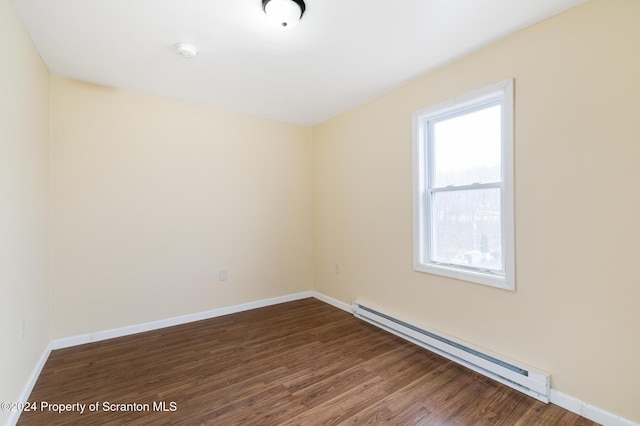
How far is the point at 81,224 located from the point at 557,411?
4079mm

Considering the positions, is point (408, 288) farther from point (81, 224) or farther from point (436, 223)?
point (81, 224)

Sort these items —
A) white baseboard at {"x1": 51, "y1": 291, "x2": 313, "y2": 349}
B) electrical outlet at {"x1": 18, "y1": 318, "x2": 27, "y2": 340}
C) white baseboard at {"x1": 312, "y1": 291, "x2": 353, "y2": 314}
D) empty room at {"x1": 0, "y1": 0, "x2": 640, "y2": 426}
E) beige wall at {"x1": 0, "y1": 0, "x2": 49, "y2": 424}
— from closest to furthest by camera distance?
beige wall at {"x1": 0, "y1": 0, "x2": 49, "y2": 424} < empty room at {"x1": 0, "y1": 0, "x2": 640, "y2": 426} < electrical outlet at {"x1": 18, "y1": 318, "x2": 27, "y2": 340} < white baseboard at {"x1": 51, "y1": 291, "x2": 313, "y2": 349} < white baseboard at {"x1": 312, "y1": 291, "x2": 353, "y2": 314}

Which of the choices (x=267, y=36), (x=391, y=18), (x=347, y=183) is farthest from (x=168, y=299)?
(x=391, y=18)

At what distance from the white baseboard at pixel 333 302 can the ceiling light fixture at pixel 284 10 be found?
3.08 m

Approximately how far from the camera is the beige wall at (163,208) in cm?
270

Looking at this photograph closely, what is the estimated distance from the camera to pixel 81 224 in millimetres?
2734

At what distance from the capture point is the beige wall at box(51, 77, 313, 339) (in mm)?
2699

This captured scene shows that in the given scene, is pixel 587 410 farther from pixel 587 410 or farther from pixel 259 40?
pixel 259 40

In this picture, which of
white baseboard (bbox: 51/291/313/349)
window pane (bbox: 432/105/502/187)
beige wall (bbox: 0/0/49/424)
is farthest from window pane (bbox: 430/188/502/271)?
beige wall (bbox: 0/0/49/424)

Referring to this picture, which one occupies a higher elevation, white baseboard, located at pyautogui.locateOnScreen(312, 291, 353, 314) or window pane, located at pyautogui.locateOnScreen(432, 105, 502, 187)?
window pane, located at pyautogui.locateOnScreen(432, 105, 502, 187)

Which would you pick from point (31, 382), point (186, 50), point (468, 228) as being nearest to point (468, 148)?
point (468, 228)

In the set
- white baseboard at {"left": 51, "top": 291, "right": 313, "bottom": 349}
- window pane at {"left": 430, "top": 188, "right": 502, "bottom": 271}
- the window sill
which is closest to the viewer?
the window sill

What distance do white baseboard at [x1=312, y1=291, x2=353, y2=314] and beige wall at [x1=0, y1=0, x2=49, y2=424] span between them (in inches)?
115

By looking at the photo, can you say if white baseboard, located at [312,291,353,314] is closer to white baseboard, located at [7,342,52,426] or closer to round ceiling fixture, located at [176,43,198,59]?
white baseboard, located at [7,342,52,426]
